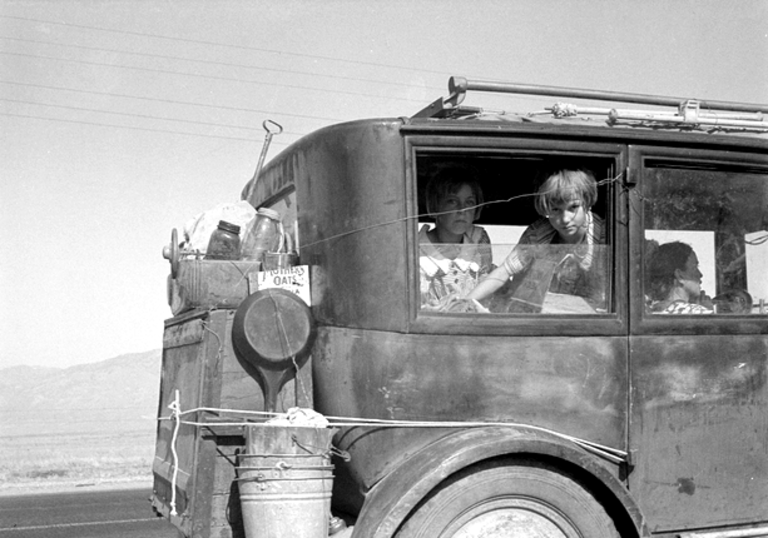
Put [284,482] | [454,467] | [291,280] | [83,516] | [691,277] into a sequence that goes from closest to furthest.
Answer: [454,467] < [284,482] < [291,280] < [691,277] < [83,516]

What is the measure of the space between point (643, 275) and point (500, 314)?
26.3 inches

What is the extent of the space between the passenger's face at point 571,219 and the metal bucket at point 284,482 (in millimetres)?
1374

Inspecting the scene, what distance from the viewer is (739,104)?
4348 mm

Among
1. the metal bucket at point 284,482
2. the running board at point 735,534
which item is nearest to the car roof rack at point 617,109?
the metal bucket at point 284,482

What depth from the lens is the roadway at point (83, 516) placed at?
9180 millimetres

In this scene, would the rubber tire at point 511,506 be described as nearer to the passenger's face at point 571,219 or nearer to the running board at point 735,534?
the running board at point 735,534

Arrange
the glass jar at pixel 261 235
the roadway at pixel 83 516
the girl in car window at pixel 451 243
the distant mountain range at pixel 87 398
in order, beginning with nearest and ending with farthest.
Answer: the girl in car window at pixel 451 243 < the glass jar at pixel 261 235 < the roadway at pixel 83 516 < the distant mountain range at pixel 87 398

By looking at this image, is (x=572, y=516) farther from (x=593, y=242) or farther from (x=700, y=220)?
(x=700, y=220)

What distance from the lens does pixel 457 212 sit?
3.98 meters

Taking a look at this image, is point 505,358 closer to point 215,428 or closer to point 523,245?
point 523,245

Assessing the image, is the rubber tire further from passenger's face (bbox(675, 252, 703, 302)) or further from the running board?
passenger's face (bbox(675, 252, 703, 302))

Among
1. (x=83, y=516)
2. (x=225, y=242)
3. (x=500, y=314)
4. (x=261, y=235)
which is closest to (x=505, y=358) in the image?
(x=500, y=314)

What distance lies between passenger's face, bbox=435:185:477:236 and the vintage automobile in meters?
0.07

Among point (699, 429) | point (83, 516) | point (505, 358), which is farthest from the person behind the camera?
point (83, 516)
